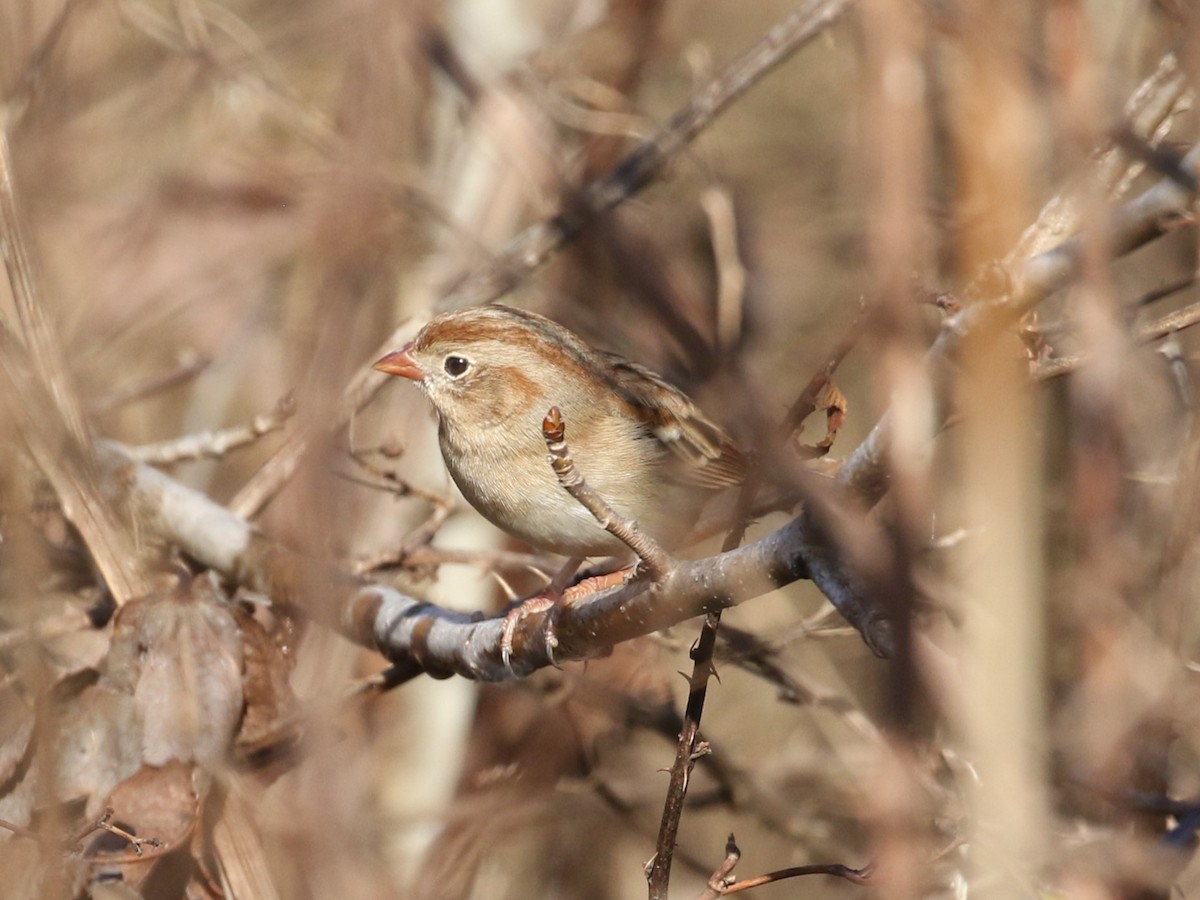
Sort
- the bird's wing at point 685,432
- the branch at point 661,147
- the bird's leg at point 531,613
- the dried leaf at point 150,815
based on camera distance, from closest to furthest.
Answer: the bird's leg at point 531,613, the dried leaf at point 150,815, the bird's wing at point 685,432, the branch at point 661,147

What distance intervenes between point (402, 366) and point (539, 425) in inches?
20.8

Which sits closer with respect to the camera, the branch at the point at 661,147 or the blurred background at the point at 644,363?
the blurred background at the point at 644,363

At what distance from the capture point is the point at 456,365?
4145 mm

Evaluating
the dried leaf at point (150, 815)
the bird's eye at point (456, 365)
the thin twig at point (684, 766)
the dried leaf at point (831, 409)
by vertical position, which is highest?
the dried leaf at point (831, 409)

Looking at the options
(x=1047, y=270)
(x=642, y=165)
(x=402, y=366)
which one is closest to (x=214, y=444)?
(x=402, y=366)

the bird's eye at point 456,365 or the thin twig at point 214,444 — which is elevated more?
the bird's eye at point 456,365

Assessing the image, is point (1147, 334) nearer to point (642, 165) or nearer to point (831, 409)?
point (831, 409)

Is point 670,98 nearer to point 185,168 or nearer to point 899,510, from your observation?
point 185,168

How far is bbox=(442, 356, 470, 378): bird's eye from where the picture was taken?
4.12 meters

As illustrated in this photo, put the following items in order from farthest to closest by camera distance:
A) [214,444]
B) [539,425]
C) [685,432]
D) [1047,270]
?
[214,444] < [685,432] < [539,425] < [1047,270]

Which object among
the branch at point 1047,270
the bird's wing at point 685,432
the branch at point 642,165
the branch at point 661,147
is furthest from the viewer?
the branch at point 661,147

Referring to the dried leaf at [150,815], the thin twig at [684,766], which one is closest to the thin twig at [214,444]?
the dried leaf at [150,815]

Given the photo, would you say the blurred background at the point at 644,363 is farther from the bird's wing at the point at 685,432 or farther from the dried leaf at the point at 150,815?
the bird's wing at the point at 685,432

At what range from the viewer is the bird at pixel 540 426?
12.5 feet
